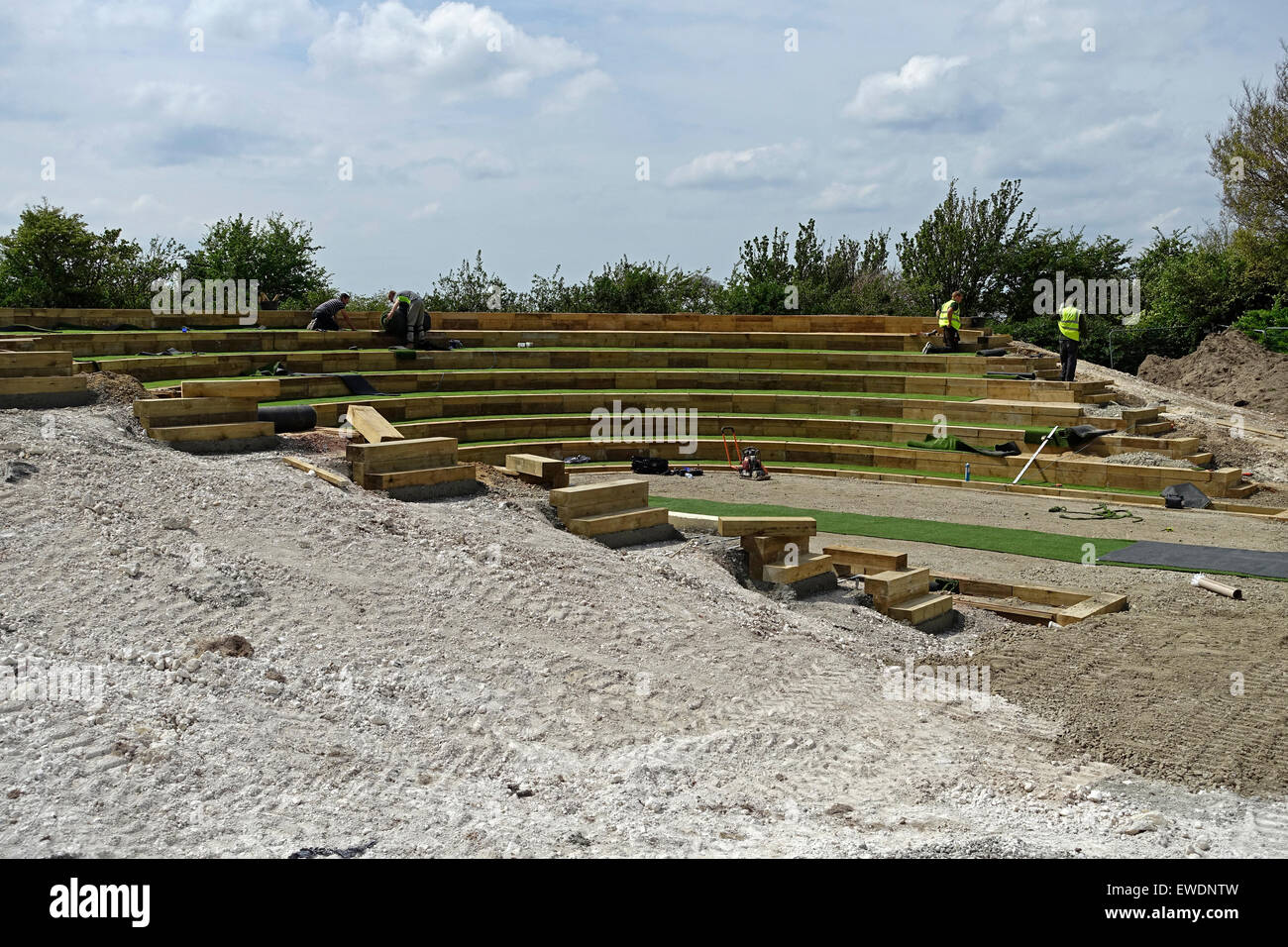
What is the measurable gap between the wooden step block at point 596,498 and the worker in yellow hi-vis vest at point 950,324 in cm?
1169

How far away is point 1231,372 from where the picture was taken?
76.5 feet

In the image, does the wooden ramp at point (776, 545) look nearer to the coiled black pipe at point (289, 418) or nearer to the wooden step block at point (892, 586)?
the wooden step block at point (892, 586)

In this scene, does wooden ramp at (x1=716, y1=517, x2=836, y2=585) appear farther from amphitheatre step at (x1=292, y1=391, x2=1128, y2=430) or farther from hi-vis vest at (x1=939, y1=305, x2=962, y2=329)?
hi-vis vest at (x1=939, y1=305, x2=962, y2=329)

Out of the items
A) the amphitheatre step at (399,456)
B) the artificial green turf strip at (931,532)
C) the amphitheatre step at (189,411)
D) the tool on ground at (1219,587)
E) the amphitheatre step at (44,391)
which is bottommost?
the tool on ground at (1219,587)

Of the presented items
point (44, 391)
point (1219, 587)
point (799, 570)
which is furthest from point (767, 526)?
point (44, 391)

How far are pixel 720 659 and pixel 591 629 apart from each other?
0.91 meters

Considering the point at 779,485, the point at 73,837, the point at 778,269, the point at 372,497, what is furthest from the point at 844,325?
the point at 73,837

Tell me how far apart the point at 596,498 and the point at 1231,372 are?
1899 cm

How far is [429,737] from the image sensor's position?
18.4ft

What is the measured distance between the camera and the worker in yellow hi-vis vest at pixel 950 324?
65.8 feet

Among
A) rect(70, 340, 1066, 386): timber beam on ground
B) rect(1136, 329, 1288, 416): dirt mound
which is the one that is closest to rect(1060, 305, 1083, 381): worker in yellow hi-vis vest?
rect(70, 340, 1066, 386): timber beam on ground

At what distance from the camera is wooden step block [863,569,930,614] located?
9078mm

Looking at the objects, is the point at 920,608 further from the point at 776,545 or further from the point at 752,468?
the point at 752,468

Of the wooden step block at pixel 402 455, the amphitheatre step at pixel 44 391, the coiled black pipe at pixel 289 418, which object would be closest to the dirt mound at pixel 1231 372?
the wooden step block at pixel 402 455
